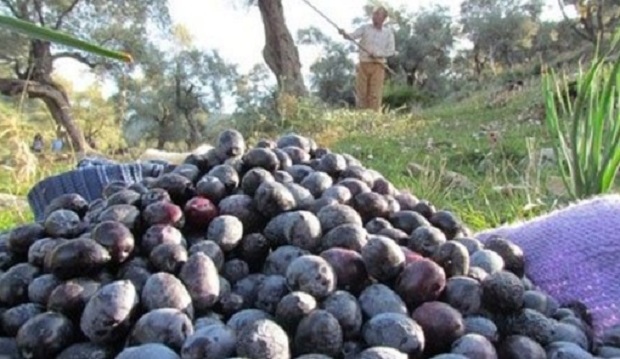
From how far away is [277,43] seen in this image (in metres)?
11.0

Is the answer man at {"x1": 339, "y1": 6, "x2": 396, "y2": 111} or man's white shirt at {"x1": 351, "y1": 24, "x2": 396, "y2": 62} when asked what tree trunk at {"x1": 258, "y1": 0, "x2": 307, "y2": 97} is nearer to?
man at {"x1": 339, "y1": 6, "x2": 396, "y2": 111}

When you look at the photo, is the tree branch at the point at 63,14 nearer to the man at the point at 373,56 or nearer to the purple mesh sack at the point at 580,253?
the man at the point at 373,56

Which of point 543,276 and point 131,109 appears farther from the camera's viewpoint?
point 131,109

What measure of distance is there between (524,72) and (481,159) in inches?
335

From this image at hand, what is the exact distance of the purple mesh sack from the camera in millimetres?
929

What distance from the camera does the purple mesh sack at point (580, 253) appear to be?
93 cm

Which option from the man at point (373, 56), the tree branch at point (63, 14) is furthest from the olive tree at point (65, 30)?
the man at point (373, 56)

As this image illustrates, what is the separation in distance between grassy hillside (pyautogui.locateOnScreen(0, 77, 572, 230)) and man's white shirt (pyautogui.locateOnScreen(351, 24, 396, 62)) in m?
0.90

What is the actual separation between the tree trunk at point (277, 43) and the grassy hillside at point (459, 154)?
2.78 meters

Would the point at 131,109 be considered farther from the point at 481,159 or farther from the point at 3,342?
the point at 3,342

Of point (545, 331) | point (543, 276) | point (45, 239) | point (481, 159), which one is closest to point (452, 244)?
point (545, 331)

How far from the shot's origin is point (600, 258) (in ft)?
3.27

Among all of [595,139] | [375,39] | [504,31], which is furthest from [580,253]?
[504,31]

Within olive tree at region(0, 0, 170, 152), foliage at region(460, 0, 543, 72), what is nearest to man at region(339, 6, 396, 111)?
olive tree at region(0, 0, 170, 152)
